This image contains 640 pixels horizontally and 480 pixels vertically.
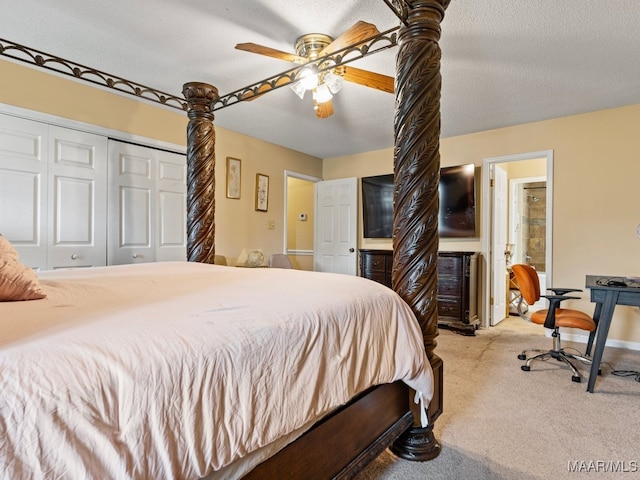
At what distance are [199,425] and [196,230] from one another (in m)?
1.99

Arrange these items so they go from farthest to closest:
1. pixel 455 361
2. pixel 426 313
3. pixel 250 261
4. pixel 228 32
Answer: pixel 250 261, pixel 455 361, pixel 228 32, pixel 426 313

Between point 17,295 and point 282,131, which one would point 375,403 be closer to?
point 17,295

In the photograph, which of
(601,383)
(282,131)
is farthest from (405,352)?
(282,131)

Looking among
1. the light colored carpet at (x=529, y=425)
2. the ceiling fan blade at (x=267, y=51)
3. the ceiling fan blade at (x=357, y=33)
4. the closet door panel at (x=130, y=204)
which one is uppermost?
the ceiling fan blade at (x=267, y=51)

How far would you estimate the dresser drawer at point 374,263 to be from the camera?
4.65 metres

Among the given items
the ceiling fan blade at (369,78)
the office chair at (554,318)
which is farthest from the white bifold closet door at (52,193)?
the office chair at (554,318)

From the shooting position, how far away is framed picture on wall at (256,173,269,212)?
4.60m

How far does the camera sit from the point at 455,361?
121 inches

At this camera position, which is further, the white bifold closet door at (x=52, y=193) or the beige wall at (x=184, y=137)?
the beige wall at (x=184, y=137)

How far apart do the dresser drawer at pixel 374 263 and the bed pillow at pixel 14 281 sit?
3.94m

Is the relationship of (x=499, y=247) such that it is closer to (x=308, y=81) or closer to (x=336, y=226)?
(x=336, y=226)

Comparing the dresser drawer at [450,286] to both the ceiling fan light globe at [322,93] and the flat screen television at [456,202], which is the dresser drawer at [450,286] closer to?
the flat screen television at [456,202]

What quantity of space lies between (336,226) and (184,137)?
2580 millimetres

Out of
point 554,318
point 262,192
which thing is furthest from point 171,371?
point 262,192
